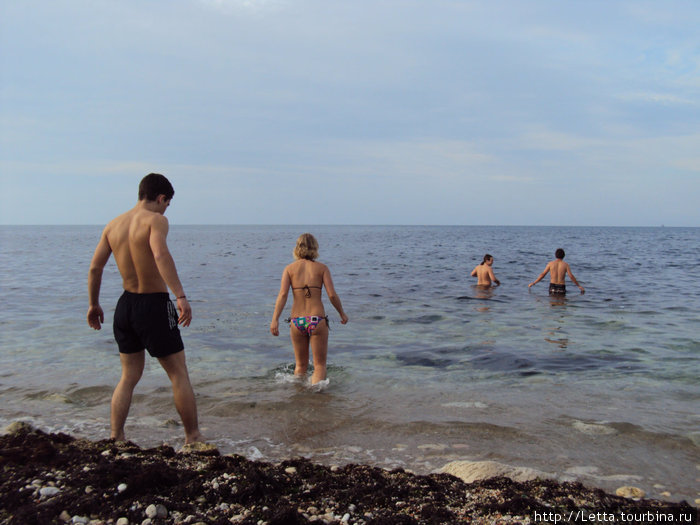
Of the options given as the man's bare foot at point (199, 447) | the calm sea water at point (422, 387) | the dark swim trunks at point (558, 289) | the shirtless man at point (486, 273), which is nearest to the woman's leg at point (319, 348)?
the calm sea water at point (422, 387)

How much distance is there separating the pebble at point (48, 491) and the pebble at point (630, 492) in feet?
12.5

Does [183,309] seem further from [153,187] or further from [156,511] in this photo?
[156,511]

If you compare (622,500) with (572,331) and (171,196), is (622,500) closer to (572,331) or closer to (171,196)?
(171,196)

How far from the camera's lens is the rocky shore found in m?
2.94

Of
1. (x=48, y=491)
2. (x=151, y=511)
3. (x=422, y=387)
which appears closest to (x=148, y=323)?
(x=48, y=491)

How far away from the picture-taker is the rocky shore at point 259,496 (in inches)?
116

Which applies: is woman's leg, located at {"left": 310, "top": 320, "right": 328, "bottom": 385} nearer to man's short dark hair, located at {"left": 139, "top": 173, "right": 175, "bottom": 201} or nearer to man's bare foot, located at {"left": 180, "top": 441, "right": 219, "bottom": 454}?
man's bare foot, located at {"left": 180, "top": 441, "right": 219, "bottom": 454}

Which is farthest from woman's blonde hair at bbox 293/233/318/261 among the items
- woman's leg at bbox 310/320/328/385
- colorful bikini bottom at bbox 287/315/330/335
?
woman's leg at bbox 310/320/328/385

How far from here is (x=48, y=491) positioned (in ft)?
10.2

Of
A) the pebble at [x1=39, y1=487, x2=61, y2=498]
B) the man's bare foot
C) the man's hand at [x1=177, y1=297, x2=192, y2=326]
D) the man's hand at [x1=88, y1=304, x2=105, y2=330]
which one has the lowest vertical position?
the man's bare foot

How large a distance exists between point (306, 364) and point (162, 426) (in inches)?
91.0

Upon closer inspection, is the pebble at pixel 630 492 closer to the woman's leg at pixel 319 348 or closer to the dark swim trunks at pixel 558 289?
the woman's leg at pixel 319 348

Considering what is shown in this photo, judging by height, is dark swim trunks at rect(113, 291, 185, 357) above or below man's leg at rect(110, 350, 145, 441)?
above

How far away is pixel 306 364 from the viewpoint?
7148 millimetres
